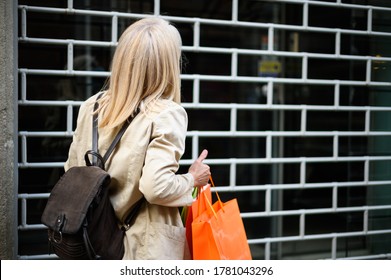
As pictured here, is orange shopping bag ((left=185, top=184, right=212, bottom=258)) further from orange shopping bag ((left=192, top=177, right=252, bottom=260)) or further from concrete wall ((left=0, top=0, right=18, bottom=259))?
concrete wall ((left=0, top=0, right=18, bottom=259))

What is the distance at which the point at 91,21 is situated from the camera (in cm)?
501

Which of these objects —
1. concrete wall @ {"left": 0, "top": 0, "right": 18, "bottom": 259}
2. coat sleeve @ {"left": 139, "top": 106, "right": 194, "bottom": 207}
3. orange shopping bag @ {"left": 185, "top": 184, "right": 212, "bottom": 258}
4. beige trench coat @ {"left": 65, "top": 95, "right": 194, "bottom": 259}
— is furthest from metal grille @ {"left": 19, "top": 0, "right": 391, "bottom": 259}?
coat sleeve @ {"left": 139, "top": 106, "right": 194, "bottom": 207}

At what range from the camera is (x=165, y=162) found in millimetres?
2264

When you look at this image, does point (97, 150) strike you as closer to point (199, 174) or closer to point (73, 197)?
point (73, 197)

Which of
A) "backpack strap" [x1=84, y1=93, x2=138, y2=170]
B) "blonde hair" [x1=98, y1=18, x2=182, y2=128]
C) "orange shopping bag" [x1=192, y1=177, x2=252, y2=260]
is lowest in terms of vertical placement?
"orange shopping bag" [x1=192, y1=177, x2=252, y2=260]

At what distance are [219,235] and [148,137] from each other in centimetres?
61

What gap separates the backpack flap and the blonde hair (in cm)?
24

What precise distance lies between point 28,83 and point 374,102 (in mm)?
3279

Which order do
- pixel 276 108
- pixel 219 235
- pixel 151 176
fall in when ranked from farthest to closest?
pixel 276 108 < pixel 219 235 < pixel 151 176

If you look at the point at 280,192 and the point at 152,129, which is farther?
the point at 280,192

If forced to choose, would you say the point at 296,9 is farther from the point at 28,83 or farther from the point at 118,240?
the point at 118,240

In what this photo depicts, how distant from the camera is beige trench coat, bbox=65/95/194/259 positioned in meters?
2.27

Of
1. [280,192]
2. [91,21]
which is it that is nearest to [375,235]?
[280,192]

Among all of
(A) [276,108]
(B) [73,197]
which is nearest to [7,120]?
(B) [73,197]
